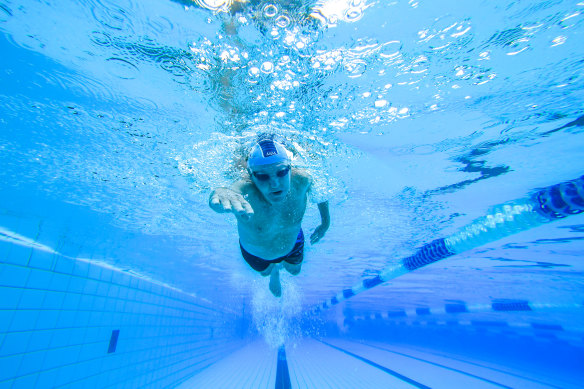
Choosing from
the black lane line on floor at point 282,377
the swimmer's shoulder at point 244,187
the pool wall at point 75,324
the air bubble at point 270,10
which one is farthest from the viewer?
the black lane line on floor at point 282,377

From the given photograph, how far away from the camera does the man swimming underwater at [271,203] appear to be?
3619mm

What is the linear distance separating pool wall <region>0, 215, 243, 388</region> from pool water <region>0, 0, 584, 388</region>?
5cm

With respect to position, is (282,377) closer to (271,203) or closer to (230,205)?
(271,203)

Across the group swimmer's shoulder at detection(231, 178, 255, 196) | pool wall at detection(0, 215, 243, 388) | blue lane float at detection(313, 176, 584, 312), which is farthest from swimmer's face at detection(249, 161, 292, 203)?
pool wall at detection(0, 215, 243, 388)

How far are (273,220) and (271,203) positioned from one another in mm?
323

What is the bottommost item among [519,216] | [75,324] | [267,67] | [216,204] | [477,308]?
[75,324]

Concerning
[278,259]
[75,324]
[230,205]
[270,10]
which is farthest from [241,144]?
[75,324]

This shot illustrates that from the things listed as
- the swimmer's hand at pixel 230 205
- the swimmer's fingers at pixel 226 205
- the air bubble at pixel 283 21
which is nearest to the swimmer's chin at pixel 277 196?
the swimmer's hand at pixel 230 205

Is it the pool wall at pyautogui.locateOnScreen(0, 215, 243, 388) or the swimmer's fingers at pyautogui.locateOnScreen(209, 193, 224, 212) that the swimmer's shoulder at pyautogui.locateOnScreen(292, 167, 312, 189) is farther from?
the pool wall at pyautogui.locateOnScreen(0, 215, 243, 388)

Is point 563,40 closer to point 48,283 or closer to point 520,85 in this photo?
point 520,85

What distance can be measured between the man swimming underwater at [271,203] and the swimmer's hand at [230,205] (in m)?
0.01

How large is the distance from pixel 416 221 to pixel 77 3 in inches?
370

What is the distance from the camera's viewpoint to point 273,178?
3623 millimetres

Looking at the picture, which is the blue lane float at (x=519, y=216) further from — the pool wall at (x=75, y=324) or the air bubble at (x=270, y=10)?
the pool wall at (x=75, y=324)
